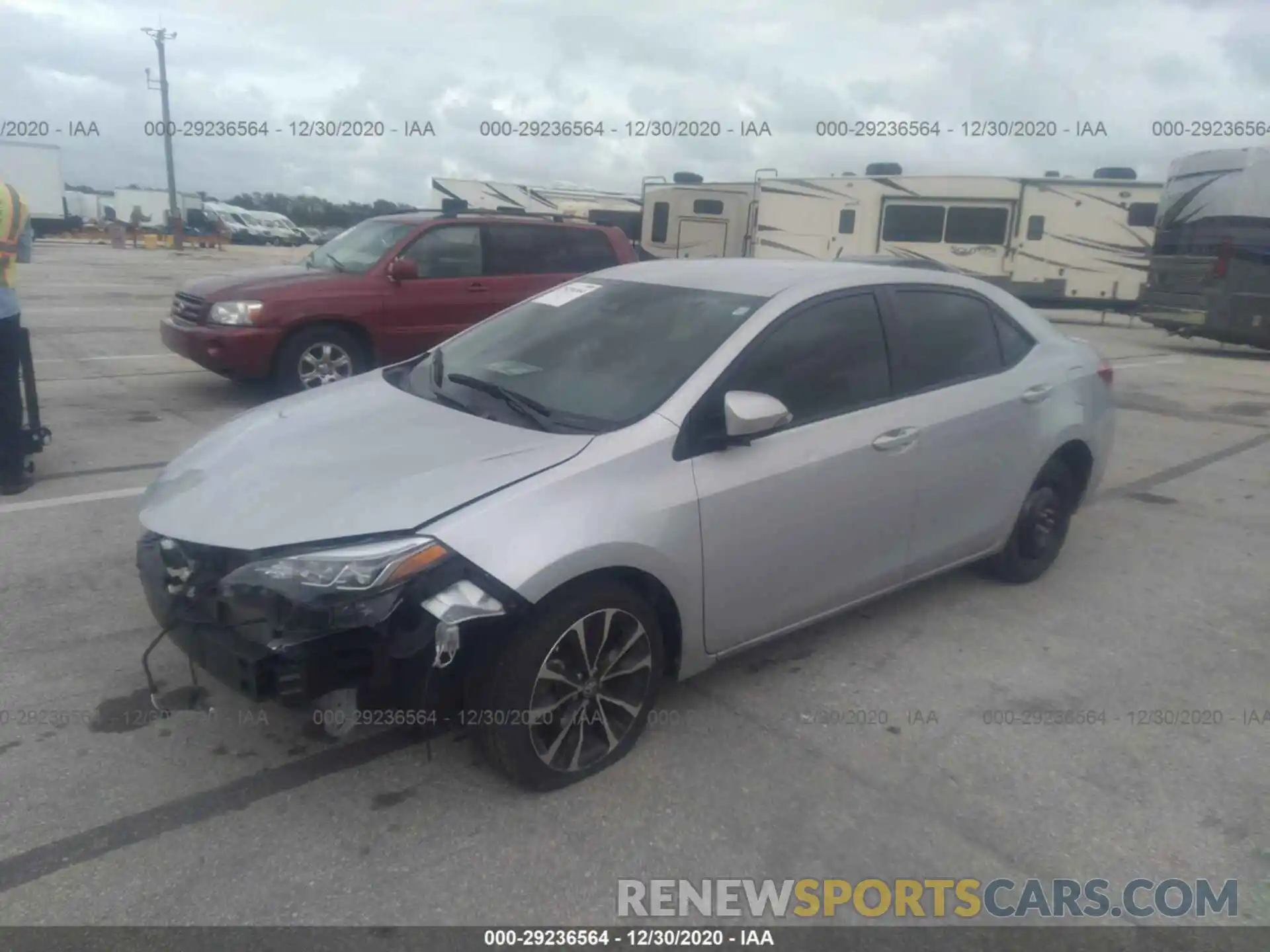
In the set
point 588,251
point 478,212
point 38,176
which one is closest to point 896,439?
point 588,251

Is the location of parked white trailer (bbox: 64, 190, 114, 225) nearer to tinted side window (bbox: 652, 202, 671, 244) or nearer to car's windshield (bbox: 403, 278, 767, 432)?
tinted side window (bbox: 652, 202, 671, 244)

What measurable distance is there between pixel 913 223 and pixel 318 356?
17288mm

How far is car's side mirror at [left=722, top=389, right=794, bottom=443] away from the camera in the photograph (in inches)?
129

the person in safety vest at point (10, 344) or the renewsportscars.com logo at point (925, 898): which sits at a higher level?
the person in safety vest at point (10, 344)

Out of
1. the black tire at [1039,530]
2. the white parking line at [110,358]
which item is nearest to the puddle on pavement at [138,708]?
the black tire at [1039,530]

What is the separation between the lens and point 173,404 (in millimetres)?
8484

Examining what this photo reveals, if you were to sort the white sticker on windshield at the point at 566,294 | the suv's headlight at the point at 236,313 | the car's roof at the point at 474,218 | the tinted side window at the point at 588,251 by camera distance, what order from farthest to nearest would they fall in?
the tinted side window at the point at 588,251 → the car's roof at the point at 474,218 → the suv's headlight at the point at 236,313 → the white sticker on windshield at the point at 566,294

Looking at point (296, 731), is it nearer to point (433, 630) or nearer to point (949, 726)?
point (433, 630)

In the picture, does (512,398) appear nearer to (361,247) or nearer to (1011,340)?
(1011,340)

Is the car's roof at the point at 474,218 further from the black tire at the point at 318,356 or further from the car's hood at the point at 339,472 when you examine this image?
the car's hood at the point at 339,472

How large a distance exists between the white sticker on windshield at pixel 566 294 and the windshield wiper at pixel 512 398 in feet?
2.07

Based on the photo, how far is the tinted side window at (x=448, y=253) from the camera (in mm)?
9172

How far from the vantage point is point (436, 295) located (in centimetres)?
912
